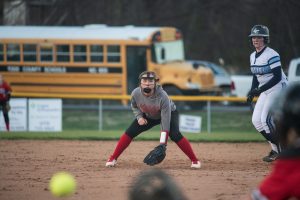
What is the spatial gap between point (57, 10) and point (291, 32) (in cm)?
1333

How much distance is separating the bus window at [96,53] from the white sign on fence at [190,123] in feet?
26.4

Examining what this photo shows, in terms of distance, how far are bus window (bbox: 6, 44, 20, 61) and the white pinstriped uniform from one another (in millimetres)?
18363

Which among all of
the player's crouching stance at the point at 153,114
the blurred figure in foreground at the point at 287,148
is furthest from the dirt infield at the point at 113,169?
the blurred figure in foreground at the point at 287,148

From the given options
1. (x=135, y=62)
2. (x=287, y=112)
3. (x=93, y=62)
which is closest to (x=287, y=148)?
(x=287, y=112)

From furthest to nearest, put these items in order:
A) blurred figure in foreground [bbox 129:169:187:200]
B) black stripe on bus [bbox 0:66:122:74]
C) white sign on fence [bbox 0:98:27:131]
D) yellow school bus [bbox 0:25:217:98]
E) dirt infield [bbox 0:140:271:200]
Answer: black stripe on bus [bbox 0:66:122:74]
yellow school bus [bbox 0:25:217:98]
white sign on fence [bbox 0:98:27:131]
dirt infield [bbox 0:140:271:200]
blurred figure in foreground [bbox 129:169:187:200]

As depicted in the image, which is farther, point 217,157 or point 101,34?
point 101,34

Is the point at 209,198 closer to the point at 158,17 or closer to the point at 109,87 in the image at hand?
the point at 109,87

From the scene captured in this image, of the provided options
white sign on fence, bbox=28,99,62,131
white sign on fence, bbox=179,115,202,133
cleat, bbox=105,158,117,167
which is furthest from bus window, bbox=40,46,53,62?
cleat, bbox=105,158,117,167

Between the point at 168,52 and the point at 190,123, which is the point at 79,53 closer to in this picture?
the point at 168,52

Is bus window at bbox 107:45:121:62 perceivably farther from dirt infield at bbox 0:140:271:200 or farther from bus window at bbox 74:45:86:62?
dirt infield at bbox 0:140:271:200

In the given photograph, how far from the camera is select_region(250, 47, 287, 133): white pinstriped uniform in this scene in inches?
485

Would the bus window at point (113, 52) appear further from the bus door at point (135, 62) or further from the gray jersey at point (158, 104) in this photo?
the gray jersey at point (158, 104)

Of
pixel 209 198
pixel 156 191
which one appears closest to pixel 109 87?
pixel 209 198

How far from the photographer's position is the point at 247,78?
29906mm
